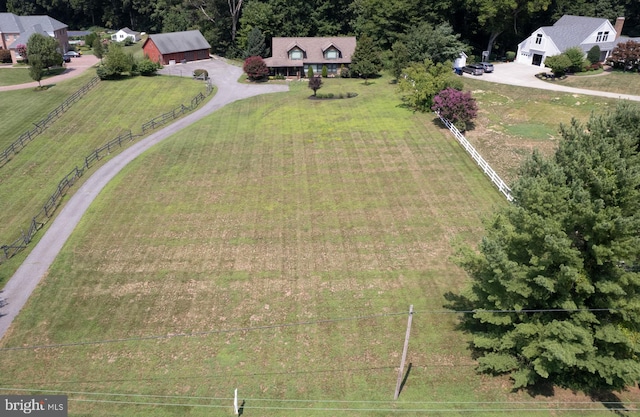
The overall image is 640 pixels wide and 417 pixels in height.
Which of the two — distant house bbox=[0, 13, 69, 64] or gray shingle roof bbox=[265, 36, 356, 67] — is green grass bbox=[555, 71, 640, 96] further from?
distant house bbox=[0, 13, 69, 64]

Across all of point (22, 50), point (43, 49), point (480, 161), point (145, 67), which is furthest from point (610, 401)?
point (22, 50)

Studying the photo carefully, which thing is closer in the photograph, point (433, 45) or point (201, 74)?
point (433, 45)

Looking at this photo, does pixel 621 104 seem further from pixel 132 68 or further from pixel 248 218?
pixel 132 68

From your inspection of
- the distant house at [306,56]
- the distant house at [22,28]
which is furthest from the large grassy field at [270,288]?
the distant house at [22,28]

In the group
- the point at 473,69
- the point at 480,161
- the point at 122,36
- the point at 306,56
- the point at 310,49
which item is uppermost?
the point at 122,36

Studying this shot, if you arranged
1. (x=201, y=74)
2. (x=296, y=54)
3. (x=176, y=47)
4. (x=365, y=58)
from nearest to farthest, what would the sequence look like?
(x=365, y=58) < (x=201, y=74) < (x=296, y=54) < (x=176, y=47)

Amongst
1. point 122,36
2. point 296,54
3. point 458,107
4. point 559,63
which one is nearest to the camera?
point 458,107

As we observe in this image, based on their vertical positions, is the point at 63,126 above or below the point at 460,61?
below

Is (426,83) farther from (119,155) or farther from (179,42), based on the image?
(179,42)

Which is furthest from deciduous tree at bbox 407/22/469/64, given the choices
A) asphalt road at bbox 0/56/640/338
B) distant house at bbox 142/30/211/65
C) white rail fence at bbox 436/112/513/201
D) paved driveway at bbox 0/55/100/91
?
paved driveway at bbox 0/55/100/91
